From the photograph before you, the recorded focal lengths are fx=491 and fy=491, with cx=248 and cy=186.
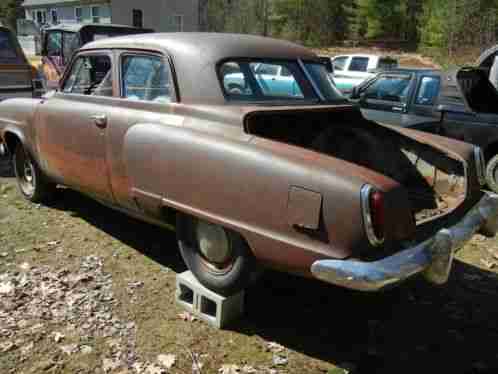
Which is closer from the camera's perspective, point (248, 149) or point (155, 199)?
point (248, 149)

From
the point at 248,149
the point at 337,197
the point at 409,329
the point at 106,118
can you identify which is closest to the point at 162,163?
the point at 248,149

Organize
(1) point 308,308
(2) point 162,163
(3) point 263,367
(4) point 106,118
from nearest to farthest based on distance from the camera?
(3) point 263,367, (2) point 162,163, (1) point 308,308, (4) point 106,118

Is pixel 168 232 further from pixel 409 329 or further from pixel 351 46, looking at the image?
pixel 351 46

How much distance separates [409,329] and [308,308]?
694 millimetres

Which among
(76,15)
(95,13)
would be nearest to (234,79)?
(95,13)

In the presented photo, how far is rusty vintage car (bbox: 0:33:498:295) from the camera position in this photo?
256 centimetres

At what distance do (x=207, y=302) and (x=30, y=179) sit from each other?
3123 millimetres

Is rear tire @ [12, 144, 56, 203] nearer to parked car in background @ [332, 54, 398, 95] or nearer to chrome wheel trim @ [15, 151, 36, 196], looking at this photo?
chrome wheel trim @ [15, 151, 36, 196]

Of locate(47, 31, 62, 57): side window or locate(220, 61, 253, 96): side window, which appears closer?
locate(220, 61, 253, 96): side window

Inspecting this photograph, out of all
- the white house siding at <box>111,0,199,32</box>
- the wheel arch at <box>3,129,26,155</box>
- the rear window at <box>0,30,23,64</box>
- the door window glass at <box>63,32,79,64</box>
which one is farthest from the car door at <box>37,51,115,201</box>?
the white house siding at <box>111,0,199,32</box>

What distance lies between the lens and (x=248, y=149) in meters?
2.84

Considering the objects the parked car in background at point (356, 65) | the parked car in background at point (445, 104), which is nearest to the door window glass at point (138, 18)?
the parked car in background at point (356, 65)

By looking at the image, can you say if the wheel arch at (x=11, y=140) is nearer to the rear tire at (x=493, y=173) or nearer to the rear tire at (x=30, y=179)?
the rear tire at (x=30, y=179)

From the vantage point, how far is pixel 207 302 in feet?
11.0
